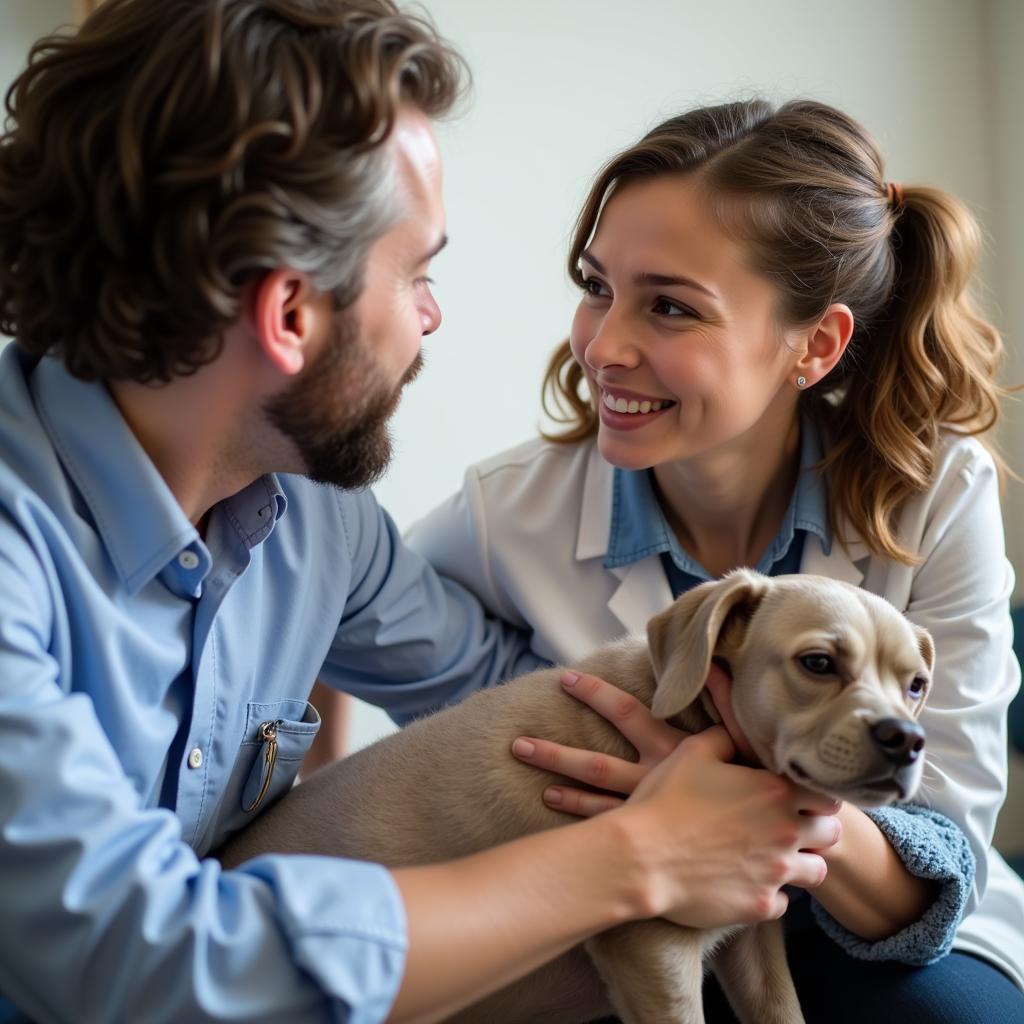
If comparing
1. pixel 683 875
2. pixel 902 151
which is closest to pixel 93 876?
pixel 683 875

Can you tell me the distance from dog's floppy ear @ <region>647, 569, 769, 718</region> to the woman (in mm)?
94

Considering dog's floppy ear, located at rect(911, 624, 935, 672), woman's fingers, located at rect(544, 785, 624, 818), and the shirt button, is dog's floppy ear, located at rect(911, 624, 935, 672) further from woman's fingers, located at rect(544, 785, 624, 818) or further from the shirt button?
the shirt button

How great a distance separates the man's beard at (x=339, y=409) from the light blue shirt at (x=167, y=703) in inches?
5.2

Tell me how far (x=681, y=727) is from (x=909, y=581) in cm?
48

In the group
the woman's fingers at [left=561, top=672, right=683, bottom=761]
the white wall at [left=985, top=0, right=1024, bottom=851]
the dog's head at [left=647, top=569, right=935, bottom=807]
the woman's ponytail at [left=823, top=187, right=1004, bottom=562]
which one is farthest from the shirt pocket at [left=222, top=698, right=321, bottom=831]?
the white wall at [left=985, top=0, right=1024, bottom=851]

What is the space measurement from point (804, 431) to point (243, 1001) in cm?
121

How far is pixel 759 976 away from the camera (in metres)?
1.34

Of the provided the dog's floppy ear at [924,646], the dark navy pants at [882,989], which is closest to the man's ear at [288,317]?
the dog's floppy ear at [924,646]

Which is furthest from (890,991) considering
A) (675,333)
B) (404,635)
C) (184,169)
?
(184,169)

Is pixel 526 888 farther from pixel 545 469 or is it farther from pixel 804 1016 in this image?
pixel 545 469

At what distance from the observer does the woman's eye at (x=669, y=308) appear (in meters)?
1.51

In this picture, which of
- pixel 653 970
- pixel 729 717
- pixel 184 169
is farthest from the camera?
pixel 729 717

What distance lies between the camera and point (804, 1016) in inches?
58.0

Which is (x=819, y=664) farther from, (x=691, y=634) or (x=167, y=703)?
(x=167, y=703)
